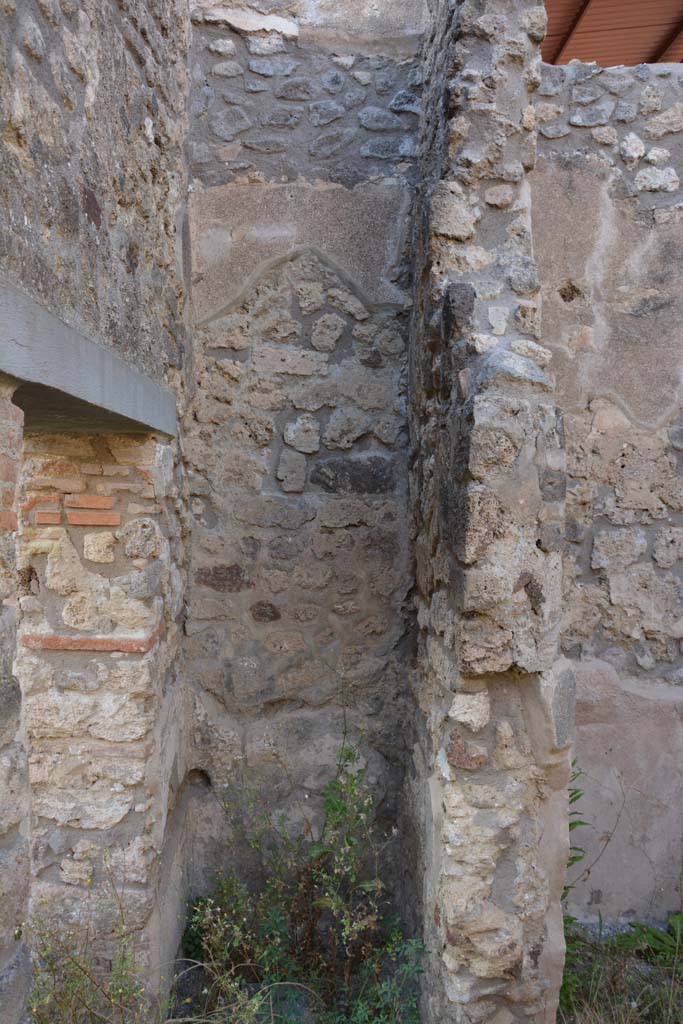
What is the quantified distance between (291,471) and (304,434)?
0.17 metres

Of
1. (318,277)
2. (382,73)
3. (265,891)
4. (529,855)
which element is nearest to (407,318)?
(318,277)

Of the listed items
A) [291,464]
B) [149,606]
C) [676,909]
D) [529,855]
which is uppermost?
[291,464]

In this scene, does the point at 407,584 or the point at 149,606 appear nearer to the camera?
the point at 149,606

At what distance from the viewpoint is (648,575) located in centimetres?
308

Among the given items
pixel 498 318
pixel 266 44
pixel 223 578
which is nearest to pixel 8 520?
pixel 498 318

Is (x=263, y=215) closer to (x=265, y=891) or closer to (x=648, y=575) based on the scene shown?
(x=648, y=575)

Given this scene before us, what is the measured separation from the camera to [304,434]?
3.10m

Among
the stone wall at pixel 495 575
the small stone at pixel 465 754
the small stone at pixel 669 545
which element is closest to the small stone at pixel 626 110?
the stone wall at pixel 495 575

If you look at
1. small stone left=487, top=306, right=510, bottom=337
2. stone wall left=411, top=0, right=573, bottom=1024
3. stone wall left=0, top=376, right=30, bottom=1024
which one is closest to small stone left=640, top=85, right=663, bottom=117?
Result: stone wall left=411, top=0, right=573, bottom=1024

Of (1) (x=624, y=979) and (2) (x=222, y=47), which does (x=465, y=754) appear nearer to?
(1) (x=624, y=979)

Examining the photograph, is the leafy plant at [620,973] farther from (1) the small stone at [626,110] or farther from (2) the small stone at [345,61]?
(2) the small stone at [345,61]

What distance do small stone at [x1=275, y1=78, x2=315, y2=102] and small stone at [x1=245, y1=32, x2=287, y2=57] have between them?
5.6 inches

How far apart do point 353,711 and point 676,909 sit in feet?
5.48

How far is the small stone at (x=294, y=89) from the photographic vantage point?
3.05m
